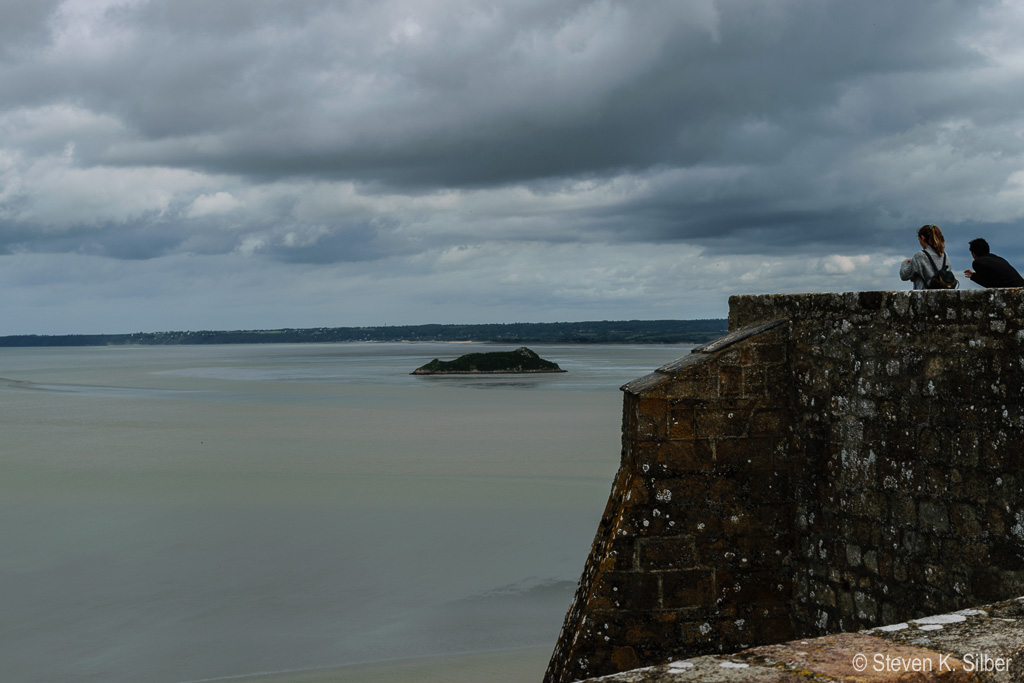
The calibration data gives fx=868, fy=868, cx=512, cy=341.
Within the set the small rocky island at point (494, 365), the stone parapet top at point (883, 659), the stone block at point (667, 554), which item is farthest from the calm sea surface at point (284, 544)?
the small rocky island at point (494, 365)

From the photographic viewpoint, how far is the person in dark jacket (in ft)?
18.5

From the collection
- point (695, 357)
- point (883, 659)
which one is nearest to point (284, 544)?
point (695, 357)

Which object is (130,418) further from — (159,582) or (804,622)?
(804,622)

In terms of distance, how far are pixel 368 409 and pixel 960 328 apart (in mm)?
37638

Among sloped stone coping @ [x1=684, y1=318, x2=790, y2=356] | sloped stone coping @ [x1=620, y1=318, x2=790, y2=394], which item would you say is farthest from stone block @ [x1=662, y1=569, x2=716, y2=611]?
sloped stone coping @ [x1=684, y1=318, x2=790, y2=356]

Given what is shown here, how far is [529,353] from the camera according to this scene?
248 ft

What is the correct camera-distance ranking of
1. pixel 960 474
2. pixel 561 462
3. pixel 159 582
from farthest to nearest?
pixel 561 462 → pixel 159 582 → pixel 960 474

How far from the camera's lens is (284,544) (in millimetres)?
13641

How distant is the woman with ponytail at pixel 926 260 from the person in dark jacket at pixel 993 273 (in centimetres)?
21

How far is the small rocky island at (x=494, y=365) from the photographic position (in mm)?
73438

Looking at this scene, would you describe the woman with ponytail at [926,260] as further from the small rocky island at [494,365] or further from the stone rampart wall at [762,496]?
the small rocky island at [494,365]

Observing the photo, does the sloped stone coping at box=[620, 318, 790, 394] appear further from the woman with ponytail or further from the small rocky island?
the small rocky island

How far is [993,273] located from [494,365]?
68.9 metres

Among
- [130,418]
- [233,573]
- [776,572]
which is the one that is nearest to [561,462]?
[233,573]
